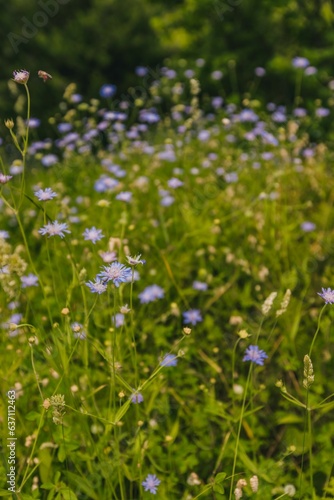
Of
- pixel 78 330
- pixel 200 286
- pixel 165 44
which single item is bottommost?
pixel 165 44

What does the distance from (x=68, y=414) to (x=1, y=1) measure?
259 inches

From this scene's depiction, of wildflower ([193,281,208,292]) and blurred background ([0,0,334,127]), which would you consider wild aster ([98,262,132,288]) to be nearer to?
wildflower ([193,281,208,292])

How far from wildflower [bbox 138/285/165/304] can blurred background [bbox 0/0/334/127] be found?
3330 millimetres

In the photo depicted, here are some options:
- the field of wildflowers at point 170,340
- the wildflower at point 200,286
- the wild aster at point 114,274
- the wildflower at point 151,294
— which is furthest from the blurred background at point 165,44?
the wild aster at point 114,274

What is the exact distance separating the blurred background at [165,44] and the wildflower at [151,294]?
333 centimetres

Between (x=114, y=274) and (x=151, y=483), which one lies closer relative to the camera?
(x=114, y=274)

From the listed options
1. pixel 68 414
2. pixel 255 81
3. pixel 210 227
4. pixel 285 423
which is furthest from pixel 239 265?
pixel 255 81

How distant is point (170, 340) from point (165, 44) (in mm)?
5671

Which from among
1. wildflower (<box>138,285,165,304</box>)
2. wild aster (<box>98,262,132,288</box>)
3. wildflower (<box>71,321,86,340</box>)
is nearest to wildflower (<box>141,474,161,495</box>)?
wildflower (<box>71,321,86,340</box>)

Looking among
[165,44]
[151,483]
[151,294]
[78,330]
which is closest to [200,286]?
[151,294]

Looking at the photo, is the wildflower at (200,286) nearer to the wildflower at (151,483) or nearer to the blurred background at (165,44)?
the wildflower at (151,483)

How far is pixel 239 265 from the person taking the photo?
2.47m

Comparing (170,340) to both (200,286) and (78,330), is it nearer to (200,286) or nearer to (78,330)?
(200,286)

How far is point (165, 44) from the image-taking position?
7.09 meters
